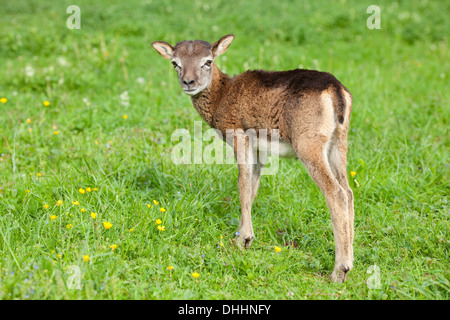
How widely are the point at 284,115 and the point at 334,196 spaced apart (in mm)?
858

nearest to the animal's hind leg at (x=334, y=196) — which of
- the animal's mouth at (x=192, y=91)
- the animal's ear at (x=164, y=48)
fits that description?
the animal's mouth at (x=192, y=91)

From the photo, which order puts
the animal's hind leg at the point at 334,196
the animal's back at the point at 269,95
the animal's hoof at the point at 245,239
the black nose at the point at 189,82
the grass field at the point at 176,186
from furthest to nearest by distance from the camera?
the black nose at the point at 189,82 < the animal's hoof at the point at 245,239 < the animal's back at the point at 269,95 < the animal's hind leg at the point at 334,196 < the grass field at the point at 176,186

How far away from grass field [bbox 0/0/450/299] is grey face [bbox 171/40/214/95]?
40.3 inches

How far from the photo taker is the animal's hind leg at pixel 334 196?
412 centimetres

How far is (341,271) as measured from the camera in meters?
4.15

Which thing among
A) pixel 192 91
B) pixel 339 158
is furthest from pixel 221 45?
pixel 339 158

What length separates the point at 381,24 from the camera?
36.9ft

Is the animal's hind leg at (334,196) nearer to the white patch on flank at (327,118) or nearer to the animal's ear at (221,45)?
the white patch on flank at (327,118)

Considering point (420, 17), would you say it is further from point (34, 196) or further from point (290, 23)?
point (34, 196)

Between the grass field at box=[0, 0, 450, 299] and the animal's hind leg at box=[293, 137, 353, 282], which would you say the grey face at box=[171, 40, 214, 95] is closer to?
the grass field at box=[0, 0, 450, 299]

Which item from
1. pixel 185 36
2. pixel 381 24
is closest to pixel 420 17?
pixel 381 24

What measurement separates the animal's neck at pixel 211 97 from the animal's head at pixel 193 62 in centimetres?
8

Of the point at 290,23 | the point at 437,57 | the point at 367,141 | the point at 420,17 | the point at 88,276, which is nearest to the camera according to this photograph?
the point at 88,276
